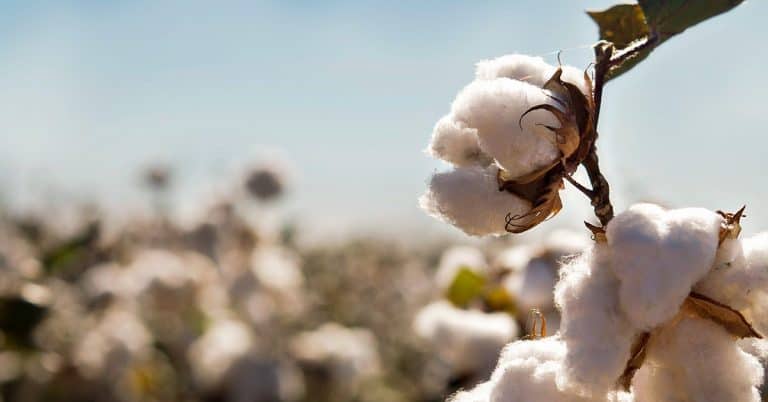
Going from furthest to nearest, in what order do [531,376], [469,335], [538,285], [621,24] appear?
1. [469,335]
2. [538,285]
3. [621,24]
4. [531,376]

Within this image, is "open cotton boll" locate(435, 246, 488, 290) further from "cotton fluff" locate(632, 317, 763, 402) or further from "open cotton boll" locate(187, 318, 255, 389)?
"open cotton boll" locate(187, 318, 255, 389)

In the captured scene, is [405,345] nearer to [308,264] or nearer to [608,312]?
[308,264]

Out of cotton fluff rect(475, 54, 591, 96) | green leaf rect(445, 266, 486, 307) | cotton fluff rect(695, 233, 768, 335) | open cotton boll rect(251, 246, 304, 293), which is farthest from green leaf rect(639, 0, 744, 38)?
open cotton boll rect(251, 246, 304, 293)

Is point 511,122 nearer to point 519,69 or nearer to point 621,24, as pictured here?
point 519,69

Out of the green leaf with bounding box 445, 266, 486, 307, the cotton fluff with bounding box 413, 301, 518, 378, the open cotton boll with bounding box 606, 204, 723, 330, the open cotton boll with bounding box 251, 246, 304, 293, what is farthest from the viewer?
the open cotton boll with bounding box 251, 246, 304, 293

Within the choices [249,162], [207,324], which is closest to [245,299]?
[207,324]

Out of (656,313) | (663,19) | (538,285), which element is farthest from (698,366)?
(538,285)
